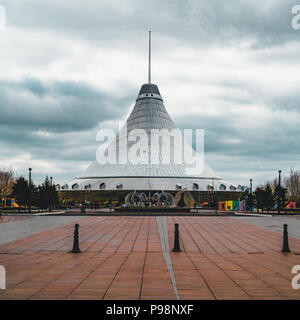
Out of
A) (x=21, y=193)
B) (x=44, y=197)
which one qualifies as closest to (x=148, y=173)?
(x=44, y=197)

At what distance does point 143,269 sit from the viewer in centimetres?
1003

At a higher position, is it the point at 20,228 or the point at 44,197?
the point at 44,197

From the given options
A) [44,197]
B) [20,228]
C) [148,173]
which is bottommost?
[20,228]

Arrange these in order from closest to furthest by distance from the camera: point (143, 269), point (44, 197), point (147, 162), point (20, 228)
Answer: point (143, 269)
point (20, 228)
point (44, 197)
point (147, 162)

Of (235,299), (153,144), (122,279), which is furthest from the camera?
(153,144)

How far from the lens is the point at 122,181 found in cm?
8569

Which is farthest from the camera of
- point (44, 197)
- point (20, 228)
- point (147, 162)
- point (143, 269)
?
point (147, 162)

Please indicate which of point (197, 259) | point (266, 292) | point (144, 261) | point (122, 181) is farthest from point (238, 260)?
point (122, 181)

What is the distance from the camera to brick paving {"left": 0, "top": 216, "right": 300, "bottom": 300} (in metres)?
7.52

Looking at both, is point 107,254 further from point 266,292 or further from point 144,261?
point 266,292

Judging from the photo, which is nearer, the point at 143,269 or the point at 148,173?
the point at 143,269

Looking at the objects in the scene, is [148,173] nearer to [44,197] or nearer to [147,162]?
[147,162]
